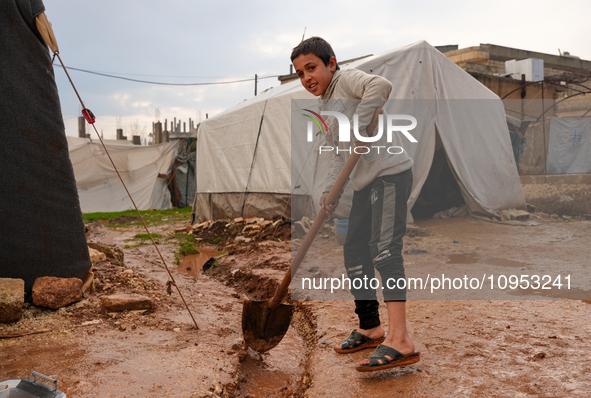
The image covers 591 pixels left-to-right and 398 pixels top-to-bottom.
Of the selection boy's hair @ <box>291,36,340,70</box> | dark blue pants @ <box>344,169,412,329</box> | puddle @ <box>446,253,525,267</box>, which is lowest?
puddle @ <box>446,253,525,267</box>

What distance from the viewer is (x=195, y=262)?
21.8 ft

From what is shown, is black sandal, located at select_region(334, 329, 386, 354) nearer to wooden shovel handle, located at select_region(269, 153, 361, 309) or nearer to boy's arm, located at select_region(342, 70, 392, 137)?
wooden shovel handle, located at select_region(269, 153, 361, 309)

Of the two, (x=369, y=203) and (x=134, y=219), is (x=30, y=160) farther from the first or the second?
(x=134, y=219)

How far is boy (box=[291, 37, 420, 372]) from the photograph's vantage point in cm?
195

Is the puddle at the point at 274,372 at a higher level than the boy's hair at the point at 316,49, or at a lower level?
lower

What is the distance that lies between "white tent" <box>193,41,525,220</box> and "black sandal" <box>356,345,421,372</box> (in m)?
4.01

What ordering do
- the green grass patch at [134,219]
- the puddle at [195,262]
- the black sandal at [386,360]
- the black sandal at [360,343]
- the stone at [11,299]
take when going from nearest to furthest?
the black sandal at [386,360], the black sandal at [360,343], the stone at [11,299], the puddle at [195,262], the green grass patch at [134,219]

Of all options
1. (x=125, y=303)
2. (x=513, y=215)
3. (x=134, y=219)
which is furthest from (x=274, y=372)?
(x=134, y=219)

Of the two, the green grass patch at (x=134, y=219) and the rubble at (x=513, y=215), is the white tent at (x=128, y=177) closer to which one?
the green grass patch at (x=134, y=219)

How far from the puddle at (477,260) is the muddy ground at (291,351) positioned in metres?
1.58

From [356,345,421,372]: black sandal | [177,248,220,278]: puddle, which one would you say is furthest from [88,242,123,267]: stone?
[356,345,421,372]: black sandal

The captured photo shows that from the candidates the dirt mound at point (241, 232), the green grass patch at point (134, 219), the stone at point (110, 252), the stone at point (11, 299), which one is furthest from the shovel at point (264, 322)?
the green grass patch at point (134, 219)

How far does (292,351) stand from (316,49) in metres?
1.99

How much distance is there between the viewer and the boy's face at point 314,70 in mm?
2121
